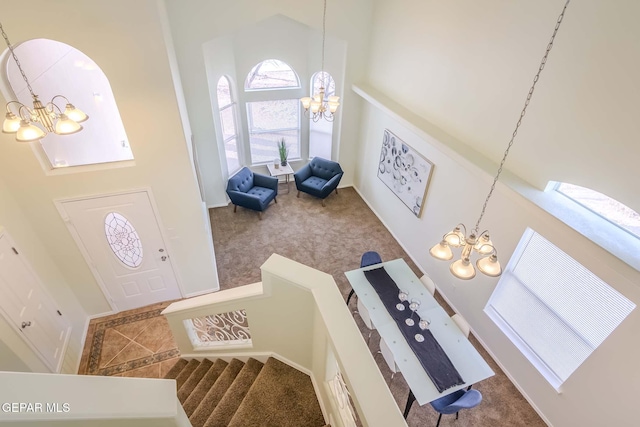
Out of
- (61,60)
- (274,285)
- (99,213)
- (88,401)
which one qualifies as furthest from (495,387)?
(61,60)

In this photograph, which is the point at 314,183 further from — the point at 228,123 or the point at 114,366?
the point at 114,366

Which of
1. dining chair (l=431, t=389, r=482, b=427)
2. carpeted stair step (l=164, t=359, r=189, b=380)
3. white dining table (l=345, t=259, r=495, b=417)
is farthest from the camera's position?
carpeted stair step (l=164, t=359, r=189, b=380)

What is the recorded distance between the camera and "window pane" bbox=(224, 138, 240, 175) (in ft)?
27.6

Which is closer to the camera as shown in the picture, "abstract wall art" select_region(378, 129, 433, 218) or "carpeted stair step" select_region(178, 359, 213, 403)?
"carpeted stair step" select_region(178, 359, 213, 403)

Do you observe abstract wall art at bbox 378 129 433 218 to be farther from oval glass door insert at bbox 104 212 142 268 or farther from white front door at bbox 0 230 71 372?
white front door at bbox 0 230 71 372

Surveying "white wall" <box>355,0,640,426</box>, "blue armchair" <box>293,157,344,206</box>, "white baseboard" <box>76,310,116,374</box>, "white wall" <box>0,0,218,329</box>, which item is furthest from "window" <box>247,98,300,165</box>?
"white baseboard" <box>76,310,116,374</box>

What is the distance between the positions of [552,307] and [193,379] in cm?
468

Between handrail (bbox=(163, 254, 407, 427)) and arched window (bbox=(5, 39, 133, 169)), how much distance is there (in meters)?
2.32

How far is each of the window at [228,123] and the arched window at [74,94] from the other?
3.58 metres

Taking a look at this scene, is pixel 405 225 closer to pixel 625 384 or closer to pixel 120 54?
pixel 625 384

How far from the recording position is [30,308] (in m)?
4.20

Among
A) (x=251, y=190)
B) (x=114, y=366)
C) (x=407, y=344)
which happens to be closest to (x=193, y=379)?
(x=114, y=366)

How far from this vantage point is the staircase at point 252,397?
330cm

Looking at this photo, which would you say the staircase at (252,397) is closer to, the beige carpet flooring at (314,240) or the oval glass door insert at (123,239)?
the beige carpet flooring at (314,240)
